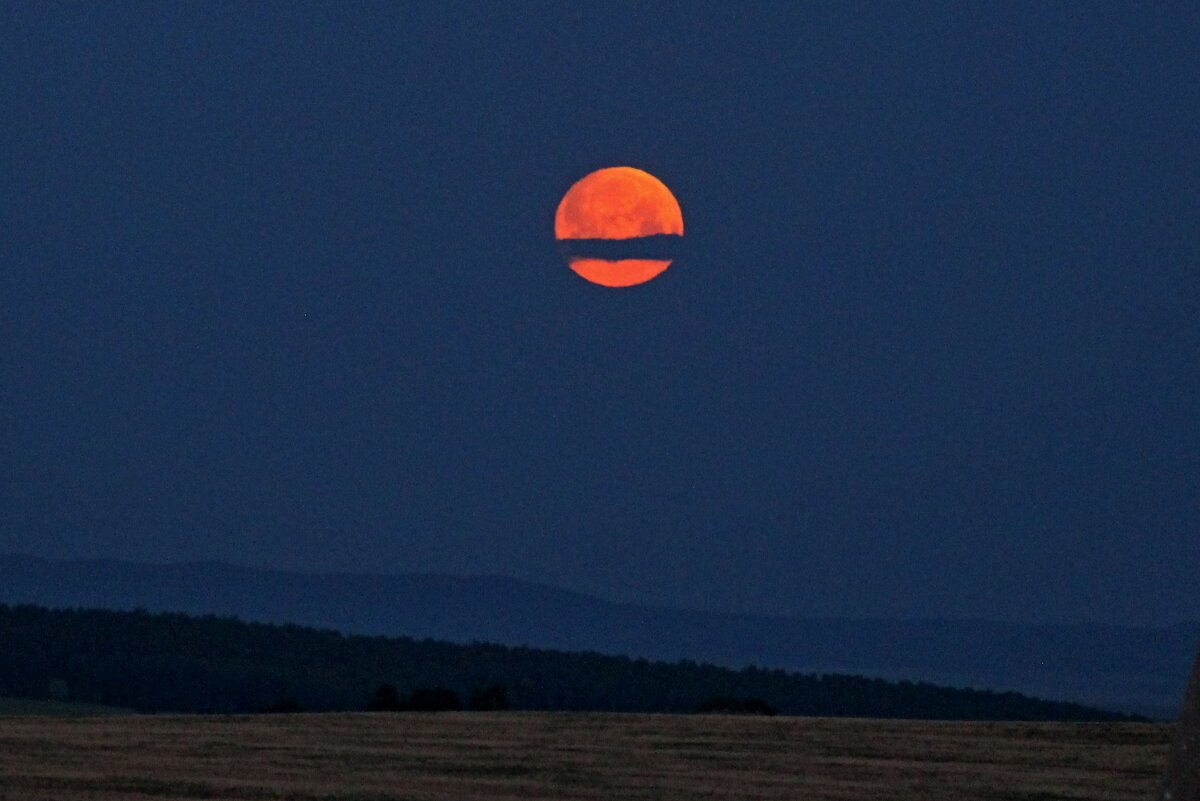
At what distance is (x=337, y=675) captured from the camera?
12425 centimetres

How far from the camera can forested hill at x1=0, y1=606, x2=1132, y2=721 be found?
107188mm

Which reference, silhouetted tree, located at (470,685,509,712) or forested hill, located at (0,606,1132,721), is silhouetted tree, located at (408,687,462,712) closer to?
silhouetted tree, located at (470,685,509,712)

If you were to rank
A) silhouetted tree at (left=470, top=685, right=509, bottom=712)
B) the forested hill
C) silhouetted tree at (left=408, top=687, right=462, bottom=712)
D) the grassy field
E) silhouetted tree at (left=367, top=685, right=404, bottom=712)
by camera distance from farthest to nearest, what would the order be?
the forested hill, silhouetted tree at (left=470, top=685, right=509, bottom=712), silhouetted tree at (left=367, top=685, right=404, bottom=712), silhouetted tree at (left=408, top=687, right=462, bottom=712), the grassy field

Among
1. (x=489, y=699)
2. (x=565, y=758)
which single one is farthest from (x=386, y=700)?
(x=565, y=758)

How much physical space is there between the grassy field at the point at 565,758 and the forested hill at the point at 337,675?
205 ft

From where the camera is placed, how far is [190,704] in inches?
4154

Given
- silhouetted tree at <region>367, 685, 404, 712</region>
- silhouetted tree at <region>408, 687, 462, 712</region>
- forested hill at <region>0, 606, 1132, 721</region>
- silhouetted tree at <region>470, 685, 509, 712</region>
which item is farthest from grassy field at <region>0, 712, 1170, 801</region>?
forested hill at <region>0, 606, 1132, 721</region>

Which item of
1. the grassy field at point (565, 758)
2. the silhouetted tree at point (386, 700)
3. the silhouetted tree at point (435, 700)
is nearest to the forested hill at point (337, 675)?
the silhouetted tree at point (386, 700)

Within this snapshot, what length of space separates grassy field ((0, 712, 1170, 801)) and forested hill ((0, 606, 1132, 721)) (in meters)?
62.4

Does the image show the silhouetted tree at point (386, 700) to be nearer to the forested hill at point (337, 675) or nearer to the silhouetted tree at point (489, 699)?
the silhouetted tree at point (489, 699)

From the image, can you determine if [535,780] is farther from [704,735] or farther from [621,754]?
[704,735]

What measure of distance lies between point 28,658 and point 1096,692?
349ft

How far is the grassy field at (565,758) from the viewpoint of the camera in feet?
77.9

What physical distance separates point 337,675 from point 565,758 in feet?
324
